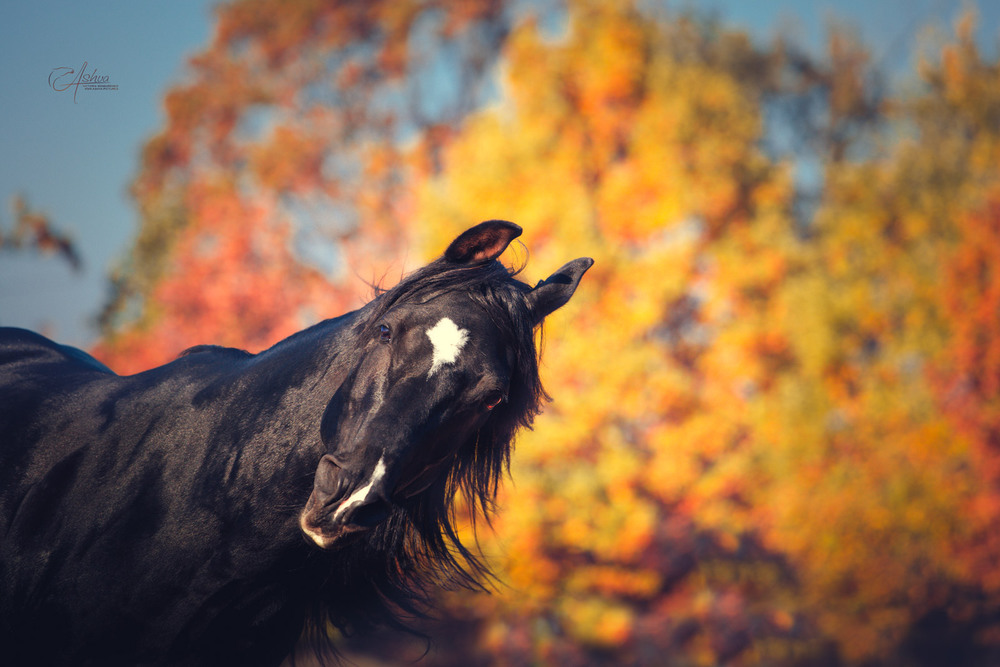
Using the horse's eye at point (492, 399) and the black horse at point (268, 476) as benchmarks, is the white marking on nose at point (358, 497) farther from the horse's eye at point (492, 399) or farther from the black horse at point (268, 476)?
the horse's eye at point (492, 399)

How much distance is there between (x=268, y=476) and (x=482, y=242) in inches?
37.2

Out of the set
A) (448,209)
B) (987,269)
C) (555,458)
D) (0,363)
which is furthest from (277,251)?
(987,269)

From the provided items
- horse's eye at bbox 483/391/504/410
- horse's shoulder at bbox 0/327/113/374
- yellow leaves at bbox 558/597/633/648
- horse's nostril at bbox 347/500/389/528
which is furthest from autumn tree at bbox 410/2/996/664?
horse's nostril at bbox 347/500/389/528

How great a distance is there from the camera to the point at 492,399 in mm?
1974

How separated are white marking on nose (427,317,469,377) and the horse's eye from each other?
16 centimetres

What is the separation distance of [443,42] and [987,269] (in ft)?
40.2

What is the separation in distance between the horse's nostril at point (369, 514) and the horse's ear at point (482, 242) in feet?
2.54

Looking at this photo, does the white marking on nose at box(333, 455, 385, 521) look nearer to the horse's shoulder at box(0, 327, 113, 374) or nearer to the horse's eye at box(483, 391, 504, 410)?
the horse's eye at box(483, 391, 504, 410)

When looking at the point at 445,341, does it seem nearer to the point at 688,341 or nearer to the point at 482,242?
the point at 482,242

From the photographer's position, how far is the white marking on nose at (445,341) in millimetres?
1885

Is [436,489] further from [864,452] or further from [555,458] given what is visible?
[864,452]

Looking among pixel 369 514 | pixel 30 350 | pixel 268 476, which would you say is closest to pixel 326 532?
pixel 369 514

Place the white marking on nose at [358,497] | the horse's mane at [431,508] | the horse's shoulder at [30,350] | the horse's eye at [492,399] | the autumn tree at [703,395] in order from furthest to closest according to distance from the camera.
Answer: the autumn tree at [703,395]
the horse's shoulder at [30,350]
the horse's mane at [431,508]
the horse's eye at [492,399]
the white marking on nose at [358,497]

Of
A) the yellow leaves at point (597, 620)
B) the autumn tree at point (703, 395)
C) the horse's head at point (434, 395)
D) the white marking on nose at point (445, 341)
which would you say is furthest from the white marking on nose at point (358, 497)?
the yellow leaves at point (597, 620)
